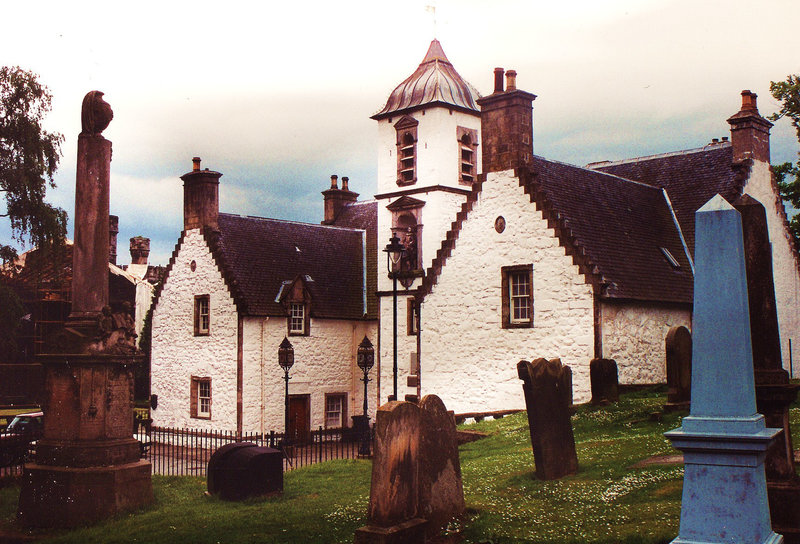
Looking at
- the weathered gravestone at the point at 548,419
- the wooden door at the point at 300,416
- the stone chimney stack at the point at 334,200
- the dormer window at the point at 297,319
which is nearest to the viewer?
the weathered gravestone at the point at 548,419

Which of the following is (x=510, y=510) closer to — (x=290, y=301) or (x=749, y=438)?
(x=749, y=438)

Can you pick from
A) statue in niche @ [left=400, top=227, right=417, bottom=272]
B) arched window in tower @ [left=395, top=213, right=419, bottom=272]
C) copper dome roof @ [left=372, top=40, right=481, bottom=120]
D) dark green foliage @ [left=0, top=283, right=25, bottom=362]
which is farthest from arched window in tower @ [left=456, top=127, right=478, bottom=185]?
dark green foliage @ [left=0, top=283, right=25, bottom=362]

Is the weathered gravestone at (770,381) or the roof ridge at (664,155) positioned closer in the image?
the weathered gravestone at (770,381)

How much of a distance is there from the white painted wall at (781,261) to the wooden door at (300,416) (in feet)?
62.1

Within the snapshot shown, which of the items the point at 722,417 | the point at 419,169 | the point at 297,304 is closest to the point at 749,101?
the point at 419,169

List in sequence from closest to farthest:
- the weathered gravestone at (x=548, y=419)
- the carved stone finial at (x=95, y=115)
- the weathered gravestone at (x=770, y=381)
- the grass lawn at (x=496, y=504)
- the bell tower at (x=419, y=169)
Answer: the weathered gravestone at (x=770, y=381) → the grass lawn at (x=496, y=504) → the weathered gravestone at (x=548, y=419) → the carved stone finial at (x=95, y=115) → the bell tower at (x=419, y=169)

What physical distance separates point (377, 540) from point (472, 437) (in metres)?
12.2

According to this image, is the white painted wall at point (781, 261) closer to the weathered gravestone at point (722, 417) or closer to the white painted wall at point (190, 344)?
the white painted wall at point (190, 344)

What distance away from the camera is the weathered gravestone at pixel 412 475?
36.8ft

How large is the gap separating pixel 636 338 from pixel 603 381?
142 inches

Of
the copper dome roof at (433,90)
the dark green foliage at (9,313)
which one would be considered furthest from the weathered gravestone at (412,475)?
the dark green foliage at (9,313)

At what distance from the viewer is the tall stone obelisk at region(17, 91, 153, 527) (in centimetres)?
1603

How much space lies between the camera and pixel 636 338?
1069 inches

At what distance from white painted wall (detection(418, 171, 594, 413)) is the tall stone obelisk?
1423 cm
